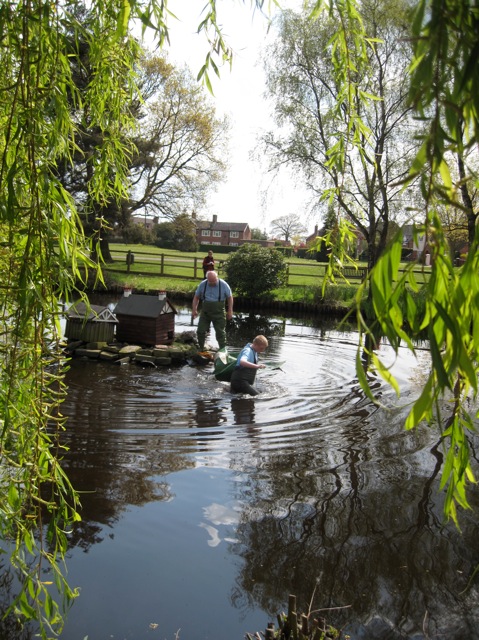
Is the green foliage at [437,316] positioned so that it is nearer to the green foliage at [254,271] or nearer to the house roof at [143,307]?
the house roof at [143,307]

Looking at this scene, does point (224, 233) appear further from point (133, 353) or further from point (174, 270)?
point (133, 353)

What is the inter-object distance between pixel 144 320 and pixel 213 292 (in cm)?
165

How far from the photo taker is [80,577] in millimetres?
4500

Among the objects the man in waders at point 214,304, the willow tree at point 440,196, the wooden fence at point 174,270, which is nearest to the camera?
the willow tree at point 440,196

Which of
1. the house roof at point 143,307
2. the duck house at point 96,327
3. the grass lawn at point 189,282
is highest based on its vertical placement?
the grass lawn at point 189,282

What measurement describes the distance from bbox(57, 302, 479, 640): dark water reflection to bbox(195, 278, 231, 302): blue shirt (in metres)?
3.80

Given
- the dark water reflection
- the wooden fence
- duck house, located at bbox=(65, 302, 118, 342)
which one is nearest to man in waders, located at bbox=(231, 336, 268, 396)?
the dark water reflection

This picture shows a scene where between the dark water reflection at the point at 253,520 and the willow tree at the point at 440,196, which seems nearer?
the willow tree at the point at 440,196

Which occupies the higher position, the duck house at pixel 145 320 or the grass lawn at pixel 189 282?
the grass lawn at pixel 189 282

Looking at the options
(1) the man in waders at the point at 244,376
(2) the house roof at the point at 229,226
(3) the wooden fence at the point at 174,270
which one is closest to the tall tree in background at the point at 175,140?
(3) the wooden fence at the point at 174,270

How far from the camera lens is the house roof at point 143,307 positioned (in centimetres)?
1352

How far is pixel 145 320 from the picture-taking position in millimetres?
13555

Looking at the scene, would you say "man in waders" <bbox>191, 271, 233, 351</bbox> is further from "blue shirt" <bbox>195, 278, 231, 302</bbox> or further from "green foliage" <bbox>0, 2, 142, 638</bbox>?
"green foliage" <bbox>0, 2, 142, 638</bbox>

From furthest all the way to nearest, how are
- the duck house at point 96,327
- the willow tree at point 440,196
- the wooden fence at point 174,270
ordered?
1. the wooden fence at point 174,270
2. the duck house at point 96,327
3. the willow tree at point 440,196
